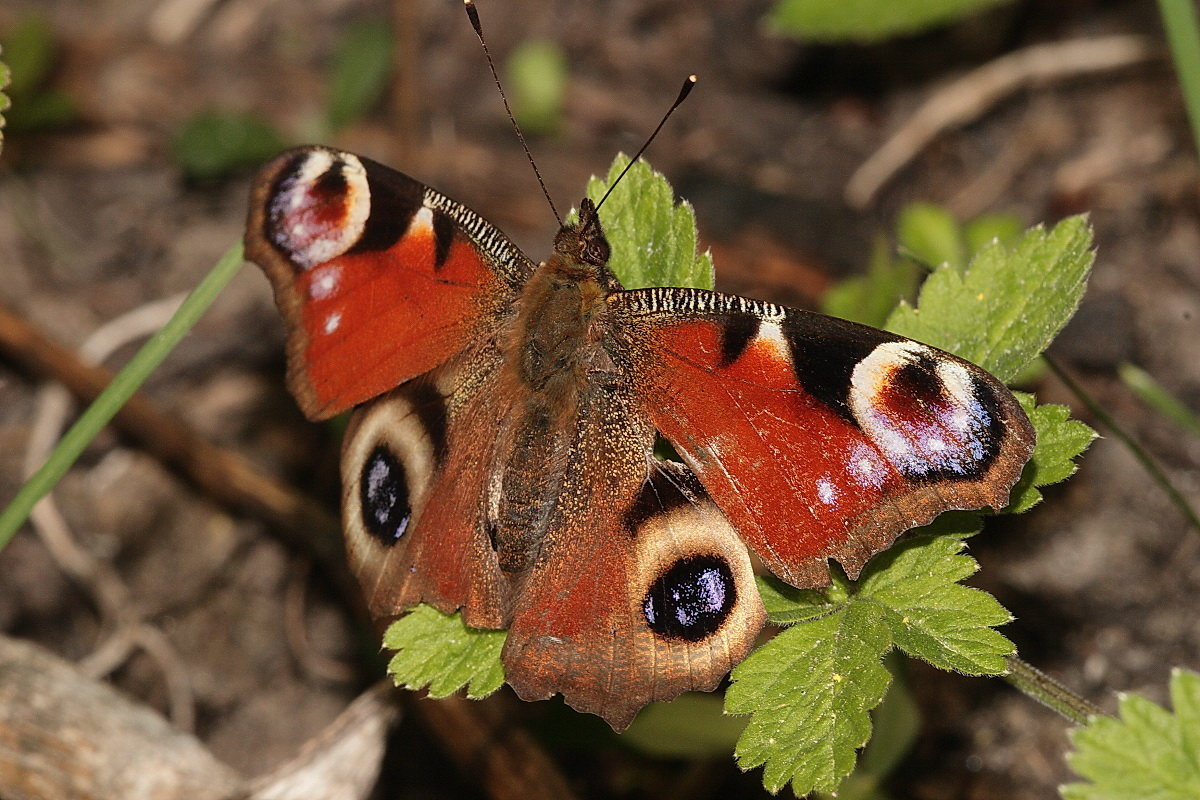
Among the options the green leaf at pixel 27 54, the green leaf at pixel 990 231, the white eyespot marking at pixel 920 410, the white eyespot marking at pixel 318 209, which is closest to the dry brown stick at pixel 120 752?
the white eyespot marking at pixel 318 209

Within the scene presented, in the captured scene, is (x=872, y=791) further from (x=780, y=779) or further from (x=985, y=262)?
(x=985, y=262)

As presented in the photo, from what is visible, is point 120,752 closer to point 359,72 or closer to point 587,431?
point 587,431

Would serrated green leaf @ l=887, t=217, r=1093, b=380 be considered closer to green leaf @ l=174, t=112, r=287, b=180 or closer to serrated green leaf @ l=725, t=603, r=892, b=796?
serrated green leaf @ l=725, t=603, r=892, b=796

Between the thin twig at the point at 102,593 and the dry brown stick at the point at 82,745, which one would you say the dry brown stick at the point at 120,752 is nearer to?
the dry brown stick at the point at 82,745

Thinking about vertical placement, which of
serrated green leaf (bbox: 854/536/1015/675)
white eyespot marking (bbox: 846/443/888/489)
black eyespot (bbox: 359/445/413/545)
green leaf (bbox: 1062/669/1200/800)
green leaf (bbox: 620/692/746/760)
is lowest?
green leaf (bbox: 620/692/746/760)

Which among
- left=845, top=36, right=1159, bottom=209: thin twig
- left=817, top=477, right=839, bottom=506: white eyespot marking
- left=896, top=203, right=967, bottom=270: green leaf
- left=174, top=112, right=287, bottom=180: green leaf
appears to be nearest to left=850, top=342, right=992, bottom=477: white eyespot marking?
left=817, top=477, right=839, bottom=506: white eyespot marking

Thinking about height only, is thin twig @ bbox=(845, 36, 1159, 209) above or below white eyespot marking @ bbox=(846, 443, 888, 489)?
below
